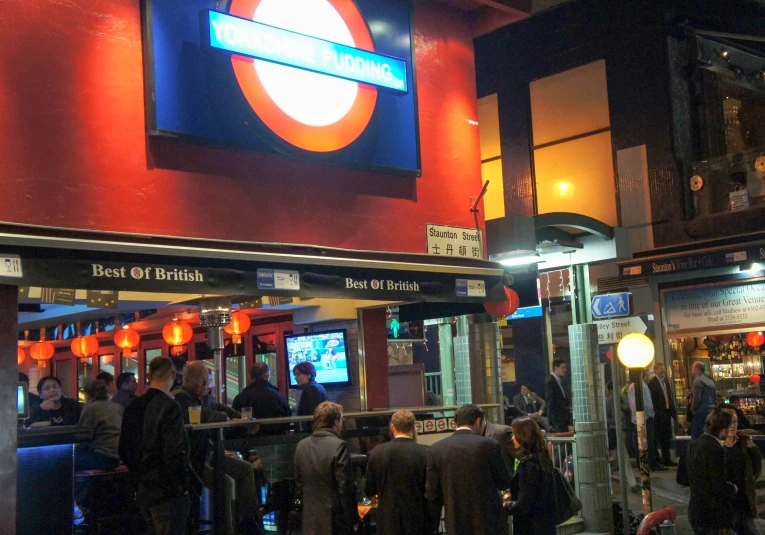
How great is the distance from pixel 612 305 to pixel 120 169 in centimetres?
638

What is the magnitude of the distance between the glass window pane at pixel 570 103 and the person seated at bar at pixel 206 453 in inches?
490

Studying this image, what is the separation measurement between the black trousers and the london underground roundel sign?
9079mm

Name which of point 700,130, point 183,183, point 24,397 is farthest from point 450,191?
point 700,130

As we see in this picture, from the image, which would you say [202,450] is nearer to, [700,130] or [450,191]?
[450,191]

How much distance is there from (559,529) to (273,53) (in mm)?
6445

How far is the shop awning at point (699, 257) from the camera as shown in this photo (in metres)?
16.1

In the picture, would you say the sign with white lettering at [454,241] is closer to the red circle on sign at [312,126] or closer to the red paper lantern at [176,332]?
the red circle on sign at [312,126]

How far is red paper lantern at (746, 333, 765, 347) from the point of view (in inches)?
669

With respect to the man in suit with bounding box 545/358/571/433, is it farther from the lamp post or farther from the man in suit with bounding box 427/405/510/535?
the man in suit with bounding box 427/405/510/535

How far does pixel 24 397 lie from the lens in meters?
8.41

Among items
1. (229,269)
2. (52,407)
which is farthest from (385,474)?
(52,407)

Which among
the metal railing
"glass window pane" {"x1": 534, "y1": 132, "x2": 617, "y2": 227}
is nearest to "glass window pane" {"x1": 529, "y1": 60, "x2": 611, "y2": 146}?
"glass window pane" {"x1": 534, "y1": 132, "x2": 617, "y2": 227}

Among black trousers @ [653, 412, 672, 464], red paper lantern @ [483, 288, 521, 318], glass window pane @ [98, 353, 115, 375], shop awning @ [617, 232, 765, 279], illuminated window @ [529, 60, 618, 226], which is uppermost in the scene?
illuminated window @ [529, 60, 618, 226]

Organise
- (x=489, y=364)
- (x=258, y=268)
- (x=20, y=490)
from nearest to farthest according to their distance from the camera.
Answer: (x=20, y=490), (x=258, y=268), (x=489, y=364)
